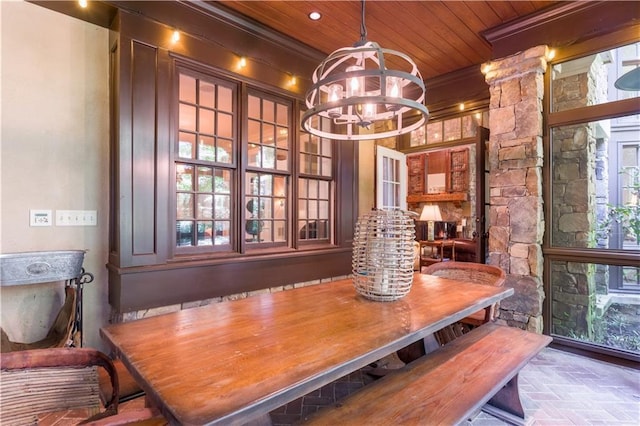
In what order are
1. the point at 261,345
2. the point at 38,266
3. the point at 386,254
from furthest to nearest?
the point at 38,266 < the point at 386,254 < the point at 261,345

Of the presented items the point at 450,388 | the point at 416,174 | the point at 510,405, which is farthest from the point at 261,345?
the point at 416,174

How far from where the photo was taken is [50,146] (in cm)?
247

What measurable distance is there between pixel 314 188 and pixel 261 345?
2859 millimetres

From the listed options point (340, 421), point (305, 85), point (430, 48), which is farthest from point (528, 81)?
point (340, 421)

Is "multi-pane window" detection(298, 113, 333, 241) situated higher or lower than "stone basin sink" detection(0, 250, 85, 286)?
higher

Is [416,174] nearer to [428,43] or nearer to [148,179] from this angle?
[428,43]

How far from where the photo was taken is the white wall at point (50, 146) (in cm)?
233

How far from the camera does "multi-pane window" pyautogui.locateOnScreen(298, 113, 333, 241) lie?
382cm

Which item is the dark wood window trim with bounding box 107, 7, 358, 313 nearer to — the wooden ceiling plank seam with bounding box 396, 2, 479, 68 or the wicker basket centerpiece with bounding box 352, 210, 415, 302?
the wicker basket centerpiece with bounding box 352, 210, 415, 302

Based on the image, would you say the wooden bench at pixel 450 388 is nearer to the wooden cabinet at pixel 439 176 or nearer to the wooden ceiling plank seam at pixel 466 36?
the wooden ceiling plank seam at pixel 466 36

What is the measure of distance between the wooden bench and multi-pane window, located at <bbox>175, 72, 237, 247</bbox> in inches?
82.2

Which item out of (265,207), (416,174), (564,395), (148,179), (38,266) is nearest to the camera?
(38,266)

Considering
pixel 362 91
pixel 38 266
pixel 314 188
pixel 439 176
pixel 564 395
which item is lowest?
pixel 564 395

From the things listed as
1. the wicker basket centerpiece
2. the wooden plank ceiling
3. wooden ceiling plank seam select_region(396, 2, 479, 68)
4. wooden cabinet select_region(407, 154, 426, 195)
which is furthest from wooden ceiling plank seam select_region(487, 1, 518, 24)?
wooden cabinet select_region(407, 154, 426, 195)
